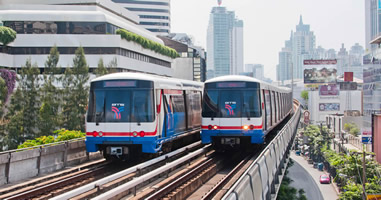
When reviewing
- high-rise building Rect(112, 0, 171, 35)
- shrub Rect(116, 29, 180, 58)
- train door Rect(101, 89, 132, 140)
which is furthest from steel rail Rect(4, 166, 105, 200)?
high-rise building Rect(112, 0, 171, 35)

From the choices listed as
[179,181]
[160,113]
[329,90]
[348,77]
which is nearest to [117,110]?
[160,113]

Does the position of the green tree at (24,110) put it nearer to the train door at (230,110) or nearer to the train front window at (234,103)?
the train front window at (234,103)

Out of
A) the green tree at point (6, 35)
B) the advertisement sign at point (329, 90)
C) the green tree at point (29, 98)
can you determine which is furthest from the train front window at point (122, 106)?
the advertisement sign at point (329, 90)

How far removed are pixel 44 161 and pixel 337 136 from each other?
90033 mm

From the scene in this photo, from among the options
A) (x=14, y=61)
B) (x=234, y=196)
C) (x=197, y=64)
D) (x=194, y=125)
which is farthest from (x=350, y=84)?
(x=234, y=196)

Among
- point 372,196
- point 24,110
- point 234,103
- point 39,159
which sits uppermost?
point 234,103

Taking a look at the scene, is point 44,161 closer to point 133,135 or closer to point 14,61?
point 133,135

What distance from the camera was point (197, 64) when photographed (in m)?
102

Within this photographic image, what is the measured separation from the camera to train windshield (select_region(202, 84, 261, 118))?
61.2ft

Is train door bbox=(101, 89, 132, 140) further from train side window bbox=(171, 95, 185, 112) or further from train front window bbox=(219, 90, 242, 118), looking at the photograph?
train front window bbox=(219, 90, 242, 118)

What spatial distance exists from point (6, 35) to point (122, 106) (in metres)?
35.8

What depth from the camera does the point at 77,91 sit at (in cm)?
4181

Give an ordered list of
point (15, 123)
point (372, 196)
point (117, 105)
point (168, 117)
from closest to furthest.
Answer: point (117, 105), point (168, 117), point (372, 196), point (15, 123)

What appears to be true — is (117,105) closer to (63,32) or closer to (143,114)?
(143,114)
